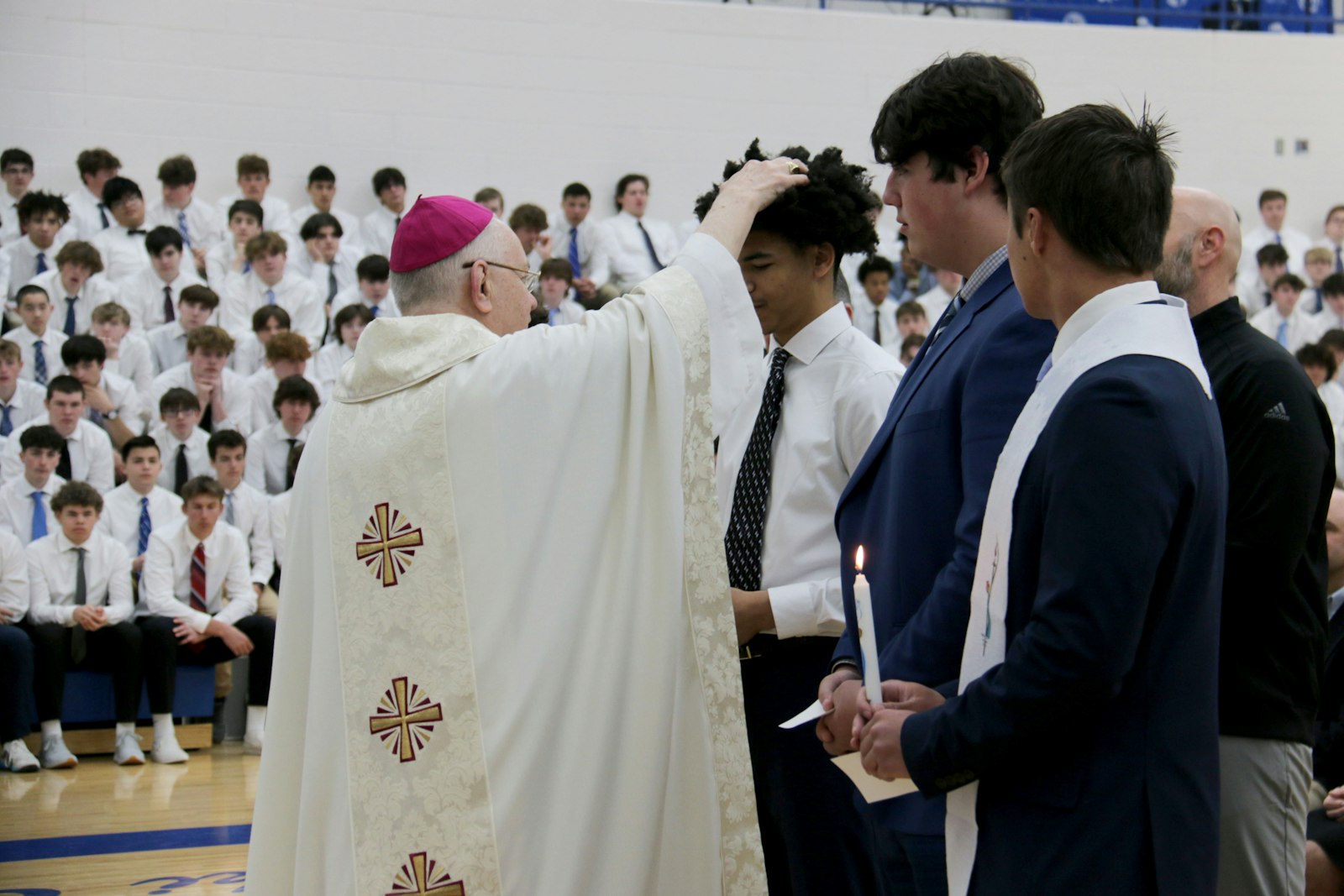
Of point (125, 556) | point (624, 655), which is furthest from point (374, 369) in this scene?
point (125, 556)

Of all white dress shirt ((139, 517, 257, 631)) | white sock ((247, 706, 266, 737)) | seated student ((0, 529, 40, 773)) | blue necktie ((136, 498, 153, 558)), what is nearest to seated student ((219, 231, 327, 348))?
blue necktie ((136, 498, 153, 558))

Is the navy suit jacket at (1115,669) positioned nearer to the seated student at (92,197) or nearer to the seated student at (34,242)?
the seated student at (34,242)

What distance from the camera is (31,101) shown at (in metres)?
9.73

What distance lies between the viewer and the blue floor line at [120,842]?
441 cm

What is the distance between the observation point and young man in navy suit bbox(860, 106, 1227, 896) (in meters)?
1.41

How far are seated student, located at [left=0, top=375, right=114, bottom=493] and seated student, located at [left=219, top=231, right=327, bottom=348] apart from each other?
1.60m

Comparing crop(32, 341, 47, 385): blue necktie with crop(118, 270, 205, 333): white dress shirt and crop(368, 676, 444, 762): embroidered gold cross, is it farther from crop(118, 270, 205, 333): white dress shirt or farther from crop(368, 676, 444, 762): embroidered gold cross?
crop(368, 676, 444, 762): embroidered gold cross

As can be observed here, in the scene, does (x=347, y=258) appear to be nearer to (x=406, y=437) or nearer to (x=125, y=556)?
(x=125, y=556)

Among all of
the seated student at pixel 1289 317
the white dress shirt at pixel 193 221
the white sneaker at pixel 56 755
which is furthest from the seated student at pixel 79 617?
the seated student at pixel 1289 317

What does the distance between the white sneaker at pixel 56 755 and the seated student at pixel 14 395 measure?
2.28m

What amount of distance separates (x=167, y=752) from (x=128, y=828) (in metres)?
1.45

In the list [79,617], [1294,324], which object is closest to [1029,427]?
[79,617]

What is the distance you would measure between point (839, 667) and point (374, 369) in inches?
35.9

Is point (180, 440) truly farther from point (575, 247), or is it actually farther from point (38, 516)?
point (575, 247)
